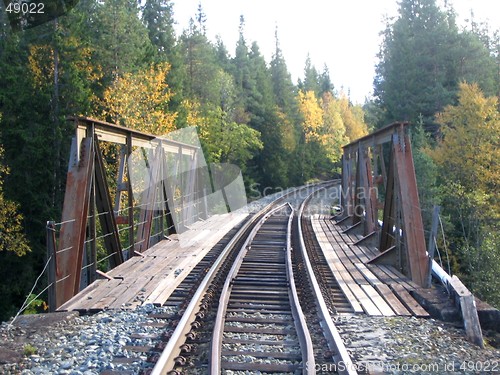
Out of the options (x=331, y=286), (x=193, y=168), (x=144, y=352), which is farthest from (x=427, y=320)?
(x=193, y=168)

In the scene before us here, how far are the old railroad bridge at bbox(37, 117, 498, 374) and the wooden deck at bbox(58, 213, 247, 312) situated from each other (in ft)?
0.06

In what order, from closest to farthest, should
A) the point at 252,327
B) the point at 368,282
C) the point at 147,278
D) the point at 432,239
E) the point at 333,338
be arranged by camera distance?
the point at 333,338 → the point at 252,327 → the point at 432,239 → the point at 368,282 → the point at 147,278

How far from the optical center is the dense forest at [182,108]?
18.9 metres

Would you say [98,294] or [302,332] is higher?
[98,294]

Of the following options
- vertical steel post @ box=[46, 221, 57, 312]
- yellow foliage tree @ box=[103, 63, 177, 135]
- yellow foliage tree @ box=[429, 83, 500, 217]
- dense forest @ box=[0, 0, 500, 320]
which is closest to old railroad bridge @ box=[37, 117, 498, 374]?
vertical steel post @ box=[46, 221, 57, 312]

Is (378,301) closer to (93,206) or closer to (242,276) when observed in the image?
(242,276)

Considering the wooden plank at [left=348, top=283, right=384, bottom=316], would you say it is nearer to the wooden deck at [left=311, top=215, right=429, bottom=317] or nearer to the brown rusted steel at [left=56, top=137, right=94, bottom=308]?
the wooden deck at [left=311, top=215, right=429, bottom=317]

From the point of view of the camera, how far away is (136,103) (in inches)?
840

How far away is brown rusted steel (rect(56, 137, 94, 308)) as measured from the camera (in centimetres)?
627

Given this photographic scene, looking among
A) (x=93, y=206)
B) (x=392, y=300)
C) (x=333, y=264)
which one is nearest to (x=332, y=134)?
(x=333, y=264)

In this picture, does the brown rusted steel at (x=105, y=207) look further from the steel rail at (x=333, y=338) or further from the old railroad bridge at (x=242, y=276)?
the steel rail at (x=333, y=338)

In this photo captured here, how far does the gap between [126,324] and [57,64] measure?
17121 millimetres

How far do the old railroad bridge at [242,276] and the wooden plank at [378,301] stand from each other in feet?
0.06

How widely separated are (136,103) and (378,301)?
56.8ft
